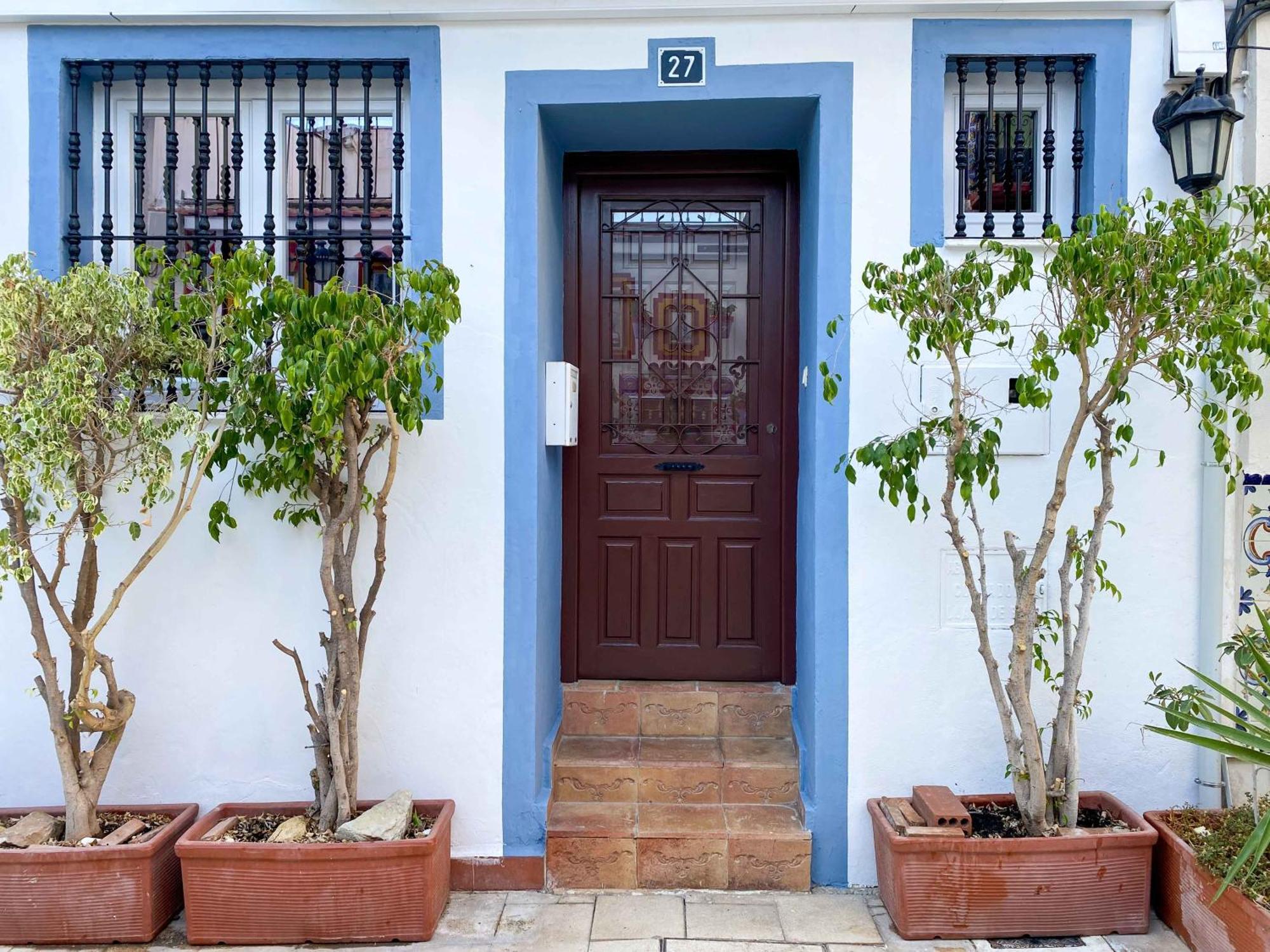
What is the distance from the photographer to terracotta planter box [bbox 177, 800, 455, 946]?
3.12m

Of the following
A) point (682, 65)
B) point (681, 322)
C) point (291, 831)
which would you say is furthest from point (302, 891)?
point (682, 65)

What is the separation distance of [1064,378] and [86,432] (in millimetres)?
3374

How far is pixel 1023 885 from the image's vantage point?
3.11 m

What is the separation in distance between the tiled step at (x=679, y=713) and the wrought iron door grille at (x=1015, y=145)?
2025 mm

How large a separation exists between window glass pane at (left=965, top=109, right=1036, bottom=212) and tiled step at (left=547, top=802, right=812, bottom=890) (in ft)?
8.36

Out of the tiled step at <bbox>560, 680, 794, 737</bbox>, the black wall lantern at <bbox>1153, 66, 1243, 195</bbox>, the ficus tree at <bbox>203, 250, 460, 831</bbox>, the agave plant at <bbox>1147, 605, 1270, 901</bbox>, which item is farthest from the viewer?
the tiled step at <bbox>560, 680, 794, 737</bbox>

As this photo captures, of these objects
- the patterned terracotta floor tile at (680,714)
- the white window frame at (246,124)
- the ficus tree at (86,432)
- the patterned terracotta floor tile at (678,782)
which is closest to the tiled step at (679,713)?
the patterned terracotta floor tile at (680,714)

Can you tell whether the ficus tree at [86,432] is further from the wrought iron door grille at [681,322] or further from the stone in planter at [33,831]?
the wrought iron door grille at [681,322]

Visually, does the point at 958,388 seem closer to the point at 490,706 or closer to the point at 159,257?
the point at 490,706

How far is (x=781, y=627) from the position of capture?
13.6 feet

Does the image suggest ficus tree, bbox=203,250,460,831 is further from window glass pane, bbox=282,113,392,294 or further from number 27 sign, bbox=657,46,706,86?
number 27 sign, bbox=657,46,706,86

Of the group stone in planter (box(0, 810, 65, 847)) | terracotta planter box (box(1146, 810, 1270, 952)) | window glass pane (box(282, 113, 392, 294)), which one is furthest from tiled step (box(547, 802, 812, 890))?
window glass pane (box(282, 113, 392, 294))

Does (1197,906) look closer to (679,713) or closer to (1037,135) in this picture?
(679,713)

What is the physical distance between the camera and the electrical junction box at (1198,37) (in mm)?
3375
